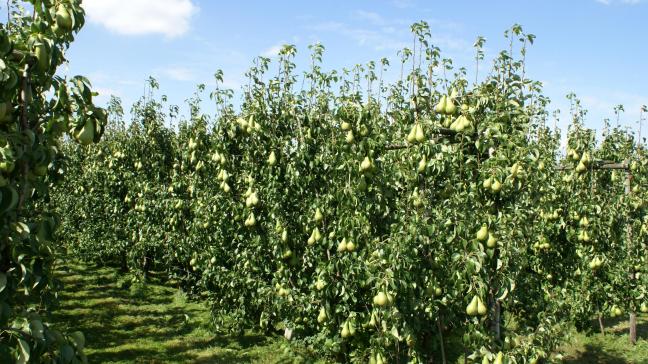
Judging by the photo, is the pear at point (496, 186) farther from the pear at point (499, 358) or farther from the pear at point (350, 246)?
the pear at point (350, 246)

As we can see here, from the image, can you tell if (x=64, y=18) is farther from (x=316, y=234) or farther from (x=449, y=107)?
(x=316, y=234)

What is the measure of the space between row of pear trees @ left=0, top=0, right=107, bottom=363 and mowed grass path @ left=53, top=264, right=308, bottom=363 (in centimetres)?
523

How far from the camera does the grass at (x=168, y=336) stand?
8430mm

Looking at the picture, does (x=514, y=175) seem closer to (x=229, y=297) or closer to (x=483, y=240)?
(x=483, y=240)

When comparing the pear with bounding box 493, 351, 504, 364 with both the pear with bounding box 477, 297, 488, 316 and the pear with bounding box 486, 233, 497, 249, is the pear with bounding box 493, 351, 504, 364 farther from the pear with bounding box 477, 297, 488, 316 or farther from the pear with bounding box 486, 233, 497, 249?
the pear with bounding box 486, 233, 497, 249

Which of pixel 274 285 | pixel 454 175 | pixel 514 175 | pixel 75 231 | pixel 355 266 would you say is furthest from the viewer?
pixel 75 231

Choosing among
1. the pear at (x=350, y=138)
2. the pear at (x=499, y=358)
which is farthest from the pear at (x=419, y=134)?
the pear at (x=499, y=358)

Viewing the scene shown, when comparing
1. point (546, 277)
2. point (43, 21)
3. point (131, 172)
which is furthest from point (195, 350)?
point (43, 21)

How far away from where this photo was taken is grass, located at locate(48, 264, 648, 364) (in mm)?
8430

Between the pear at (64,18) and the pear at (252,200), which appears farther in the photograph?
the pear at (252,200)

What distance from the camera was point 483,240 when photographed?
448 centimetres

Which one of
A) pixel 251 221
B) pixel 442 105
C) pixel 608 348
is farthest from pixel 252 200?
pixel 608 348

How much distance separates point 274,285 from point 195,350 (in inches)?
90.3

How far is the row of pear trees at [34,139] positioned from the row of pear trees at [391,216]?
292cm
